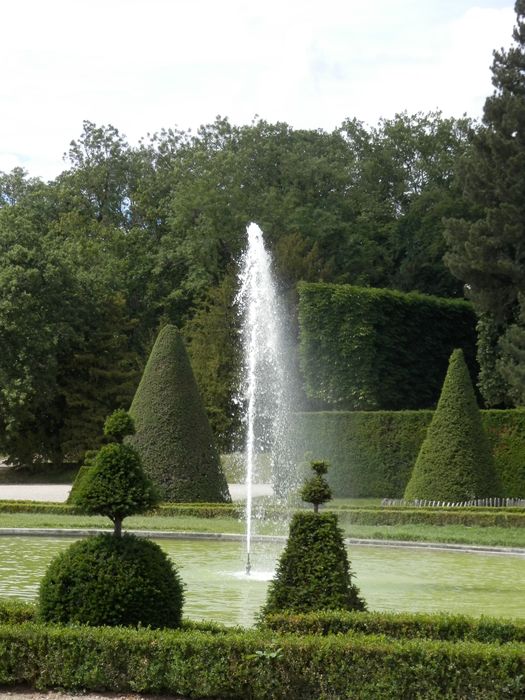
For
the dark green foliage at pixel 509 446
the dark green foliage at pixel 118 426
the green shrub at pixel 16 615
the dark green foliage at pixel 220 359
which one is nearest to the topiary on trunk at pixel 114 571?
the dark green foliage at pixel 118 426

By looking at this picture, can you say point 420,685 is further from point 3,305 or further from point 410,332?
point 3,305

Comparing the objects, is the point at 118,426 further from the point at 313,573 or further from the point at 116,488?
the point at 313,573

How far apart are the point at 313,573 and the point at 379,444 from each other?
23152 millimetres

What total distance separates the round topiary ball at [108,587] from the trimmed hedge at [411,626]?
3.04ft

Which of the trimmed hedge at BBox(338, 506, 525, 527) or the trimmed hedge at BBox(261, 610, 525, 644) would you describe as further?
the trimmed hedge at BBox(338, 506, 525, 527)

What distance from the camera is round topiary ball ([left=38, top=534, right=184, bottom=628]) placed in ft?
30.2

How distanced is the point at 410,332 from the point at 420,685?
32506 millimetres

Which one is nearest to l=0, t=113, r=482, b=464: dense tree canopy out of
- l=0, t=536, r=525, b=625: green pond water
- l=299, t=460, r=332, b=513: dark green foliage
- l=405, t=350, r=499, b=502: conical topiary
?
l=405, t=350, r=499, b=502: conical topiary

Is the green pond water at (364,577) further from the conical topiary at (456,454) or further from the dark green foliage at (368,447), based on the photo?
the dark green foliage at (368,447)

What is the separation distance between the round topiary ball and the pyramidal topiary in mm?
17561

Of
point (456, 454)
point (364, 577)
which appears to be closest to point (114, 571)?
point (364, 577)

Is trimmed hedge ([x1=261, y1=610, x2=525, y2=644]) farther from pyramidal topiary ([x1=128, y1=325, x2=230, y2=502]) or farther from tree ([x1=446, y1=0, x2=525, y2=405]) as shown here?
tree ([x1=446, y1=0, x2=525, y2=405])

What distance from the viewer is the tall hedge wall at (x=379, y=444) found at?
31.6m

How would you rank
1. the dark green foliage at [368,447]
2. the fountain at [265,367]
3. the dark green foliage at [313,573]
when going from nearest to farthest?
the dark green foliage at [313,573], the dark green foliage at [368,447], the fountain at [265,367]
